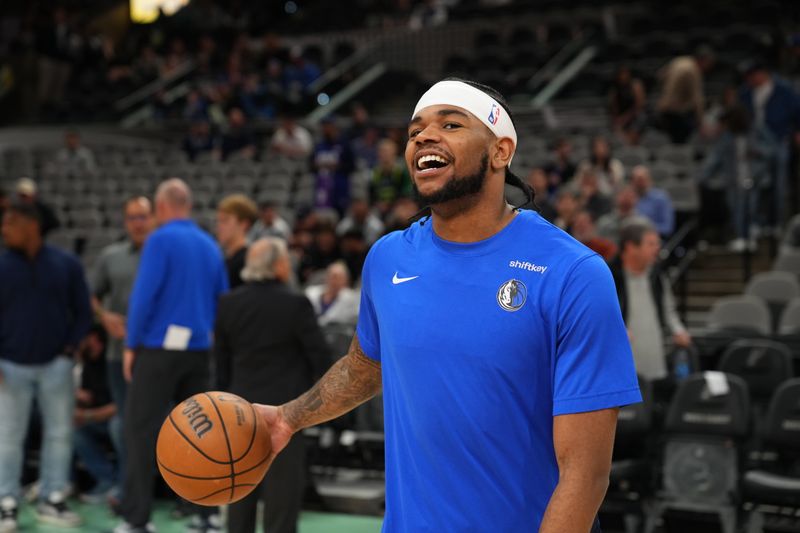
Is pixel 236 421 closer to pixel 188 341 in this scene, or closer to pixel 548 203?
pixel 188 341

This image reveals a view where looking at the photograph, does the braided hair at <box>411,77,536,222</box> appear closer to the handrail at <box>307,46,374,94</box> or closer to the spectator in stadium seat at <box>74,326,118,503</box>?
the spectator in stadium seat at <box>74,326,118,503</box>

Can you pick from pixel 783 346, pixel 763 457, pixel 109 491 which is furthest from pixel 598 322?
pixel 109 491

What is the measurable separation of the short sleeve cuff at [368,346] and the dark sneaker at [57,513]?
5.01m

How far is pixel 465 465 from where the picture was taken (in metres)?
2.56

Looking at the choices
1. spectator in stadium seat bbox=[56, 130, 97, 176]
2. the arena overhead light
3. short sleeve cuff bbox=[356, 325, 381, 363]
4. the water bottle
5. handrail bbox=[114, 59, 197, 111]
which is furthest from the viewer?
the arena overhead light

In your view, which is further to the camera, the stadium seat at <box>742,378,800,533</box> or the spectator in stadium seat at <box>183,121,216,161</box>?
the spectator in stadium seat at <box>183,121,216,161</box>

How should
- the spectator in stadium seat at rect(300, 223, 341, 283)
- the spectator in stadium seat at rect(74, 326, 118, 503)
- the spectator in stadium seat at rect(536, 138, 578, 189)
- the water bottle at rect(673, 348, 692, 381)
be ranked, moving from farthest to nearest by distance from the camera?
the spectator in stadium seat at rect(536, 138, 578, 189), the spectator in stadium seat at rect(300, 223, 341, 283), the spectator in stadium seat at rect(74, 326, 118, 503), the water bottle at rect(673, 348, 692, 381)

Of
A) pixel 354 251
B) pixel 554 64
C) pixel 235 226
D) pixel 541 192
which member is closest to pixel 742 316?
pixel 541 192

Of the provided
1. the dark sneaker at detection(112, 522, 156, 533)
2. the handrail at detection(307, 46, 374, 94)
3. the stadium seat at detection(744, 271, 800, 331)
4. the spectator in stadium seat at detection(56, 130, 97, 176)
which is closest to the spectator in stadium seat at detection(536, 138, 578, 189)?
the stadium seat at detection(744, 271, 800, 331)

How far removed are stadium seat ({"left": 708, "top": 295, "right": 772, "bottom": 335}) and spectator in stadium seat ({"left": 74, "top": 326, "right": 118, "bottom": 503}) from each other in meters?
4.64

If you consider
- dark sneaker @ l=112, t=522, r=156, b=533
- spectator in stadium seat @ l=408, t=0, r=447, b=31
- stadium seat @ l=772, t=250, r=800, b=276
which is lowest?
dark sneaker @ l=112, t=522, r=156, b=533

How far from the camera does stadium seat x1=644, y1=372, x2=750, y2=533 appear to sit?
664 centimetres

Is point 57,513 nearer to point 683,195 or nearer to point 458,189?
point 458,189

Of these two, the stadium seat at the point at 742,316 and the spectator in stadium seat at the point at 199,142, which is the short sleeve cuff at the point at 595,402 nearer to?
the stadium seat at the point at 742,316
